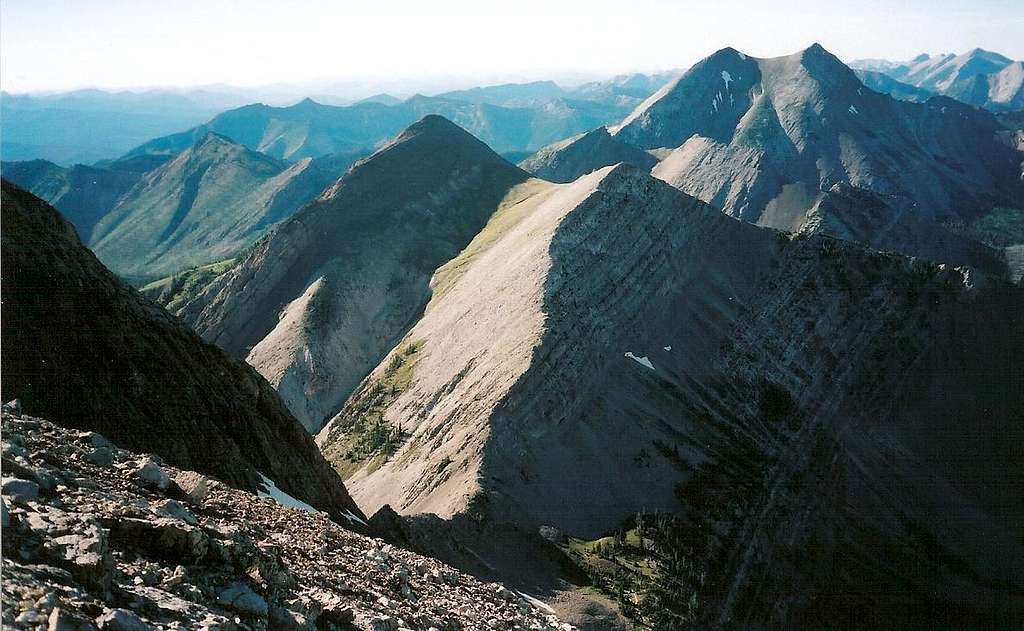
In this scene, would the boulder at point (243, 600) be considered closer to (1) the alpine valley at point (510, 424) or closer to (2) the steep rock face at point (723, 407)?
(1) the alpine valley at point (510, 424)

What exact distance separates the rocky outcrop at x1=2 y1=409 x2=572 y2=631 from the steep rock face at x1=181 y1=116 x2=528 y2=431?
190 feet

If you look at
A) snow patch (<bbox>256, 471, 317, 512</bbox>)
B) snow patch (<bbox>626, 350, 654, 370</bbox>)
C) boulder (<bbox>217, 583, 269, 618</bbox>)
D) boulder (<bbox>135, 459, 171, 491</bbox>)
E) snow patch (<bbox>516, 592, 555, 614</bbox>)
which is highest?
boulder (<bbox>135, 459, 171, 491</bbox>)

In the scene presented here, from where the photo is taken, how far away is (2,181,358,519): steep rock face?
23.6 m

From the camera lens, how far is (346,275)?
92.9 metres

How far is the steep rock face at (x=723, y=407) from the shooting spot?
54.2 m

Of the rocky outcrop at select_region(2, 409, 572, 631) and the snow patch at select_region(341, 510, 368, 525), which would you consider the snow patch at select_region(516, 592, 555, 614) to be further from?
the rocky outcrop at select_region(2, 409, 572, 631)

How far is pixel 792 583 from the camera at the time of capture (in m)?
55.4

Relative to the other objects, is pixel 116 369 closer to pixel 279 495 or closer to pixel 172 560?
pixel 279 495


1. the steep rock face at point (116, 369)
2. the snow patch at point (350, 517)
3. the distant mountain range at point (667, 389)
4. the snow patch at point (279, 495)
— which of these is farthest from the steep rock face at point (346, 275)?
the snow patch at point (279, 495)

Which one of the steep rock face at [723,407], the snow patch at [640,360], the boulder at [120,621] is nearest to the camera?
the boulder at [120,621]

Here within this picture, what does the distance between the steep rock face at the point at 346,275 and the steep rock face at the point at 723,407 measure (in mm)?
6848

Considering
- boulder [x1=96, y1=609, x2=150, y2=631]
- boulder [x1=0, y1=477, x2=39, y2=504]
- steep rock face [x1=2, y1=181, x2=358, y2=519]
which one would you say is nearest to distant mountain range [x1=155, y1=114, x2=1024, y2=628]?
steep rock face [x1=2, y1=181, x2=358, y2=519]

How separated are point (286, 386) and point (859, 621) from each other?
6096cm

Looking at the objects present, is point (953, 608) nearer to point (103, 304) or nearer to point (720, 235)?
point (720, 235)
